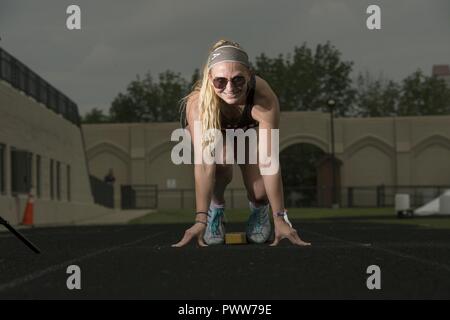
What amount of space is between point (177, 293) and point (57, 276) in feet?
4.67

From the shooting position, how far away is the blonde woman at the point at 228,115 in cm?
698

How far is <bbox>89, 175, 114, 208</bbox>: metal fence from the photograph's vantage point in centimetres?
4931

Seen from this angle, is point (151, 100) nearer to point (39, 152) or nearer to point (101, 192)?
point (101, 192)

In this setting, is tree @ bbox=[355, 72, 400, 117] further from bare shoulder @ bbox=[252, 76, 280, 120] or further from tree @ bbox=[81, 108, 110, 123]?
bare shoulder @ bbox=[252, 76, 280, 120]

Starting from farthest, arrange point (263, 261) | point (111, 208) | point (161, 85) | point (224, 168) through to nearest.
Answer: point (161, 85)
point (111, 208)
point (224, 168)
point (263, 261)

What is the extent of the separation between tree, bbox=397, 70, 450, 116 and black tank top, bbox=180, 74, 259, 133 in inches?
2975

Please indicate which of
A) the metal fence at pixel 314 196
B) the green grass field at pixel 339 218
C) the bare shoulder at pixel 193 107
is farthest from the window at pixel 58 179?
the bare shoulder at pixel 193 107

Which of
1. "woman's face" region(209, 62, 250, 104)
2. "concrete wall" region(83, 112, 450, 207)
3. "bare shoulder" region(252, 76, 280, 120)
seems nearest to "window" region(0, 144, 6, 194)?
"bare shoulder" region(252, 76, 280, 120)

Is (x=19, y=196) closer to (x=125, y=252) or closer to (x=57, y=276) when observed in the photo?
(x=125, y=252)

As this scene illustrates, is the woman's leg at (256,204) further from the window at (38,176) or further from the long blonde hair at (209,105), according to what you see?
the window at (38,176)

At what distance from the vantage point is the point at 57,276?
237 inches

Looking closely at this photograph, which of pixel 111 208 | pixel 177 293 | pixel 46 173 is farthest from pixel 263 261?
pixel 111 208

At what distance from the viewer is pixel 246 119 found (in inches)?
302

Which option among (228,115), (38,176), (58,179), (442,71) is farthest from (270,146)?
(442,71)
